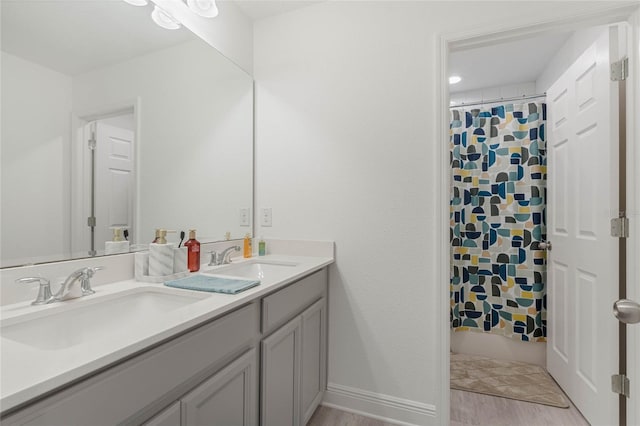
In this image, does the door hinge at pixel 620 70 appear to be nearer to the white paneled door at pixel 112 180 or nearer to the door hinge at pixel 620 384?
the door hinge at pixel 620 384

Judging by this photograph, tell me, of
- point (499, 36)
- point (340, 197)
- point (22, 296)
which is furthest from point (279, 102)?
point (22, 296)

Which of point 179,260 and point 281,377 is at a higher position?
point 179,260

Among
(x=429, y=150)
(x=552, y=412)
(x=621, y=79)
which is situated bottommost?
(x=552, y=412)

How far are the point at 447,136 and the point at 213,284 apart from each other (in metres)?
1.33

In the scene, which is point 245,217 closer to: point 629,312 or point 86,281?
point 86,281

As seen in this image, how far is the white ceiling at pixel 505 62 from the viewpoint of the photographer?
2.31m

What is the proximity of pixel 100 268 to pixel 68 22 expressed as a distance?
90cm

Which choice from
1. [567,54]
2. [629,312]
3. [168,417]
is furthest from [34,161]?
[567,54]

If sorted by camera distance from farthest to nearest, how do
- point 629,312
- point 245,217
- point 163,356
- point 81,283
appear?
point 245,217 → point 81,283 → point 629,312 → point 163,356

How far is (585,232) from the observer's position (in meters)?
1.70

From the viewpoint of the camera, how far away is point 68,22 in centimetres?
112

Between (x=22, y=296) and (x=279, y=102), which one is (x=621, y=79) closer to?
(x=279, y=102)

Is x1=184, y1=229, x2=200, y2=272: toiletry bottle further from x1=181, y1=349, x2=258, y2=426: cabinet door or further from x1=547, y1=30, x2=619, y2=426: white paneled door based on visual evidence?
x1=547, y1=30, x2=619, y2=426: white paneled door

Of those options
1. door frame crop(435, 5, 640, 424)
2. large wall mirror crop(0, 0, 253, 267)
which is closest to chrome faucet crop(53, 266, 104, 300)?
large wall mirror crop(0, 0, 253, 267)
